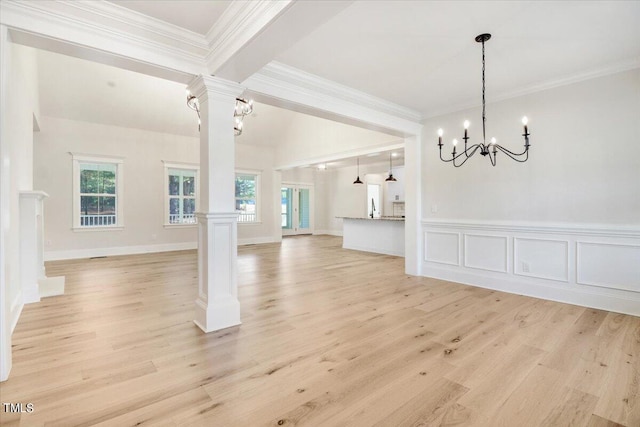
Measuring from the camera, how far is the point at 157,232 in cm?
766

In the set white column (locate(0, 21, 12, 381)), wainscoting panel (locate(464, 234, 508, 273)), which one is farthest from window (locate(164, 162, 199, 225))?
wainscoting panel (locate(464, 234, 508, 273))

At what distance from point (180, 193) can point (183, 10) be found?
262 inches

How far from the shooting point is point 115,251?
7.07 meters

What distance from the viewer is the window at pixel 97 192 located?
6707 millimetres

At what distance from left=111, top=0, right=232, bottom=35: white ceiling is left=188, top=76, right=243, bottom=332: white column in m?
0.46

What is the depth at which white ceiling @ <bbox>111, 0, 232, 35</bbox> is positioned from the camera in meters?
2.14

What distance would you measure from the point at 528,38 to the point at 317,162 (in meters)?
6.03

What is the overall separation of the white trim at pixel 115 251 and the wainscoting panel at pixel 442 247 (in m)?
6.19

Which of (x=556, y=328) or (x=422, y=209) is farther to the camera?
(x=422, y=209)

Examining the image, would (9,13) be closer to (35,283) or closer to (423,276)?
(35,283)

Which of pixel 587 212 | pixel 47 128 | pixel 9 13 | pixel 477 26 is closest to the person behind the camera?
pixel 9 13

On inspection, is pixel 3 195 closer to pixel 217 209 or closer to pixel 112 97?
pixel 217 209

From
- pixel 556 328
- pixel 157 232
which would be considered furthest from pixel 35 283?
pixel 556 328

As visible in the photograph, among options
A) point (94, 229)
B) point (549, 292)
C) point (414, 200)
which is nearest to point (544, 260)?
point (549, 292)
